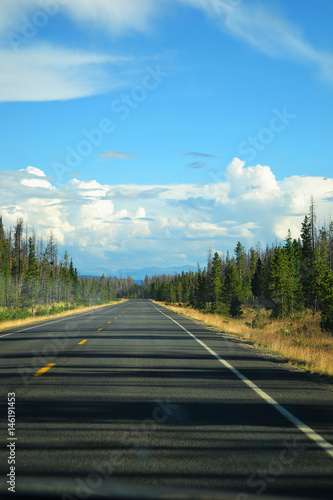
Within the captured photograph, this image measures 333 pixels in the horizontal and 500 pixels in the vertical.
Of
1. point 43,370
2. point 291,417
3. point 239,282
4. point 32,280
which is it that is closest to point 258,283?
point 239,282

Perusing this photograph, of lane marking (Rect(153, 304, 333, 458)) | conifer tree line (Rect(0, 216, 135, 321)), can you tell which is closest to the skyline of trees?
conifer tree line (Rect(0, 216, 135, 321))

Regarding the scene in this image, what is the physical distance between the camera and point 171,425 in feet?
21.0

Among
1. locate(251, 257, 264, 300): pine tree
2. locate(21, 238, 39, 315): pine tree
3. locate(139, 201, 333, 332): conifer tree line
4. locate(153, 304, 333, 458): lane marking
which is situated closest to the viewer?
locate(153, 304, 333, 458): lane marking

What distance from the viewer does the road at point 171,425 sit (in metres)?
4.54

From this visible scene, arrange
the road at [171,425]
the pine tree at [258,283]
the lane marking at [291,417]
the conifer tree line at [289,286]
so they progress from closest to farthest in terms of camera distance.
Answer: the road at [171,425]
the lane marking at [291,417]
the conifer tree line at [289,286]
the pine tree at [258,283]

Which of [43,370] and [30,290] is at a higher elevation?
[30,290]

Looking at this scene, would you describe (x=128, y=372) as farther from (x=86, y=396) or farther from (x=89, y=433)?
(x=89, y=433)

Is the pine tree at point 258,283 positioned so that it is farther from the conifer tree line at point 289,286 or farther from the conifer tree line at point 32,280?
the conifer tree line at point 32,280

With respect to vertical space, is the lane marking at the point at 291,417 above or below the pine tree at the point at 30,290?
below

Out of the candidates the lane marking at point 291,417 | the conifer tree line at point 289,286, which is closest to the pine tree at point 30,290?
the conifer tree line at point 289,286

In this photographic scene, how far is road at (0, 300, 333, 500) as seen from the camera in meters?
4.54

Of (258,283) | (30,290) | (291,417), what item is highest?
(258,283)

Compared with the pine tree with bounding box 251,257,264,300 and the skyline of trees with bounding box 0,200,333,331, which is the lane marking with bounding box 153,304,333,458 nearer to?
the skyline of trees with bounding box 0,200,333,331

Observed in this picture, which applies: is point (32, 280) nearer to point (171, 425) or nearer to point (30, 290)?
point (30, 290)
